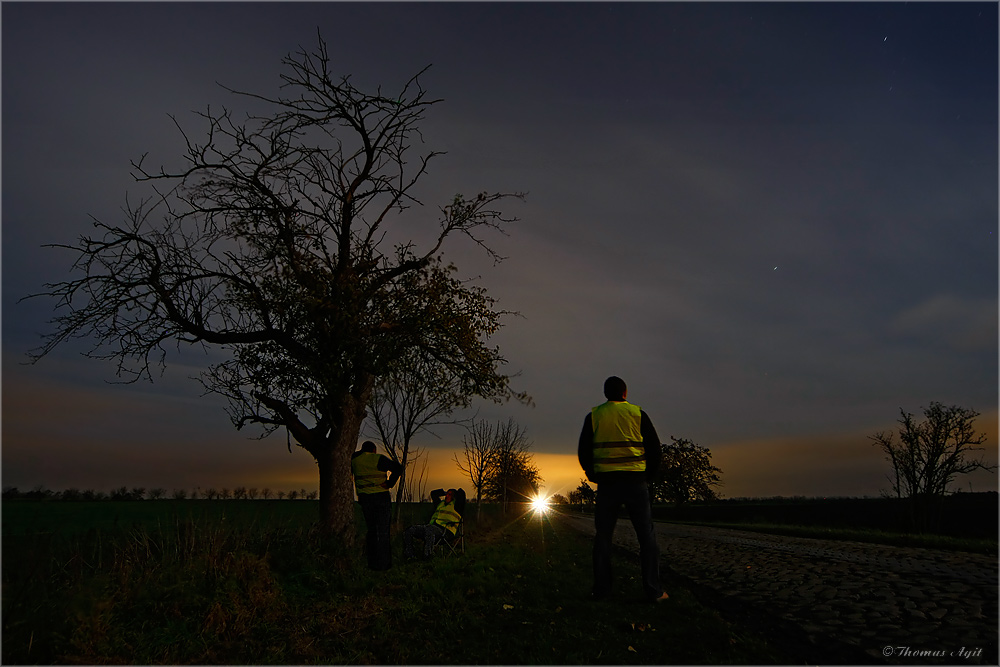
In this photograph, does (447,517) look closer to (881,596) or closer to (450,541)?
(450,541)

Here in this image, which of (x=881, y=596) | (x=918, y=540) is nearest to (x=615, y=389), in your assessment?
(x=881, y=596)

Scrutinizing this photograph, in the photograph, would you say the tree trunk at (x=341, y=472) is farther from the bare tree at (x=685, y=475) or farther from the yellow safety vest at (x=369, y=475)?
the bare tree at (x=685, y=475)

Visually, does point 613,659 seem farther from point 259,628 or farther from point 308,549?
point 308,549

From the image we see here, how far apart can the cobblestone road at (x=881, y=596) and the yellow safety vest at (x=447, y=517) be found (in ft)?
14.5

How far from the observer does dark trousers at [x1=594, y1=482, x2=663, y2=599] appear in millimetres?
6844

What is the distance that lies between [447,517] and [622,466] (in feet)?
21.3

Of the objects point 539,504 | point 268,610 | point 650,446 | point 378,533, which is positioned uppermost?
point 650,446

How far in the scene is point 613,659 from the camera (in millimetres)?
5109

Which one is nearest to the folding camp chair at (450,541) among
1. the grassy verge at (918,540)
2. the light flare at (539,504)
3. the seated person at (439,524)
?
the seated person at (439,524)

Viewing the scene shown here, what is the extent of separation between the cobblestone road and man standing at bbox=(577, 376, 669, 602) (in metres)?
1.57

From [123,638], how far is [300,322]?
21.2 feet

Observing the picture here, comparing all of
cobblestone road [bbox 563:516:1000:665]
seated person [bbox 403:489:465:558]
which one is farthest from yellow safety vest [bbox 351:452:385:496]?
cobblestone road [bbox 563:516:1000:665]

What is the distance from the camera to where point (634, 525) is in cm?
669

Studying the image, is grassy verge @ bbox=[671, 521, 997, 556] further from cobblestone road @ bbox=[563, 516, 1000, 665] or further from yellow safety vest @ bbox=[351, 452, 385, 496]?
yellow safety vest @ bbox=[351, 452, 385, 496]
